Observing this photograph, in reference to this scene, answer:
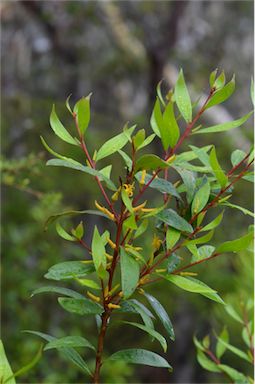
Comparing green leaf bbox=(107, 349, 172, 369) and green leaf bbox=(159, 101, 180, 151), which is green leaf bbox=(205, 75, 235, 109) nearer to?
green leaf bbox=(159, 101, 180, 151)

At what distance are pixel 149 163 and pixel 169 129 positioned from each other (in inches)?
1.3

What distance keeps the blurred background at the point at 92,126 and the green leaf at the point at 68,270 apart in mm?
373

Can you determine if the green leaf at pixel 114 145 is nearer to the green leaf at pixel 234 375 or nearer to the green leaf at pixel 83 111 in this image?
the green leaf at pixel 83 111

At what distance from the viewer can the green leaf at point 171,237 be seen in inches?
14.0

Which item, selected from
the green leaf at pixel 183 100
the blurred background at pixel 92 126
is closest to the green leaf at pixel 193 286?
the green leaf at pixel 183 100

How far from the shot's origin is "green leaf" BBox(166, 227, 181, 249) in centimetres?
36

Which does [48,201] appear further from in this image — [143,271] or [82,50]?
[82,50]

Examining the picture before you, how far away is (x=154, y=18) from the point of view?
278 centimetres

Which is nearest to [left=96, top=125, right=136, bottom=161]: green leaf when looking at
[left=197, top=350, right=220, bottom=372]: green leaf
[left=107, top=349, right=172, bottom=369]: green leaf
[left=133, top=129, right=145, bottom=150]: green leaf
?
[left=133, top=129, right=145, bottom=150]: green leaf

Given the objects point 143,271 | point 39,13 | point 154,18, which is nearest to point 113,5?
point 154,18

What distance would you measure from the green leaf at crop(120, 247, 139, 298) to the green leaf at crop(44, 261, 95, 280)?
35mm

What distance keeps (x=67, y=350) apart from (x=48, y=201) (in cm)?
44

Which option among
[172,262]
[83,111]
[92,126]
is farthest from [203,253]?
[92,126]

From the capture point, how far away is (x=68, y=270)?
0.36 m
